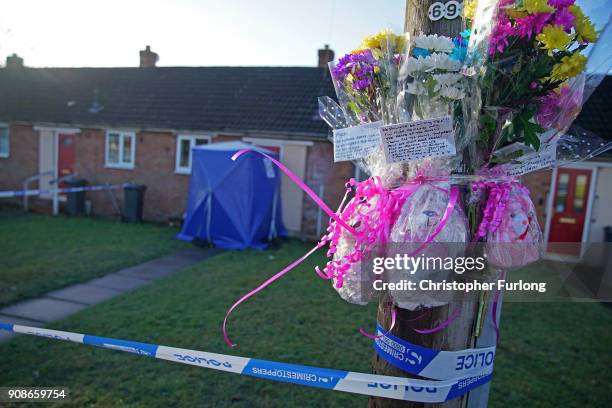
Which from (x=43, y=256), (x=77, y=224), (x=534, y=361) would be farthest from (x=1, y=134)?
(x=534, y=361)

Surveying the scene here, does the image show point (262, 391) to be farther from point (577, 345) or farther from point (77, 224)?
point (77, 224)

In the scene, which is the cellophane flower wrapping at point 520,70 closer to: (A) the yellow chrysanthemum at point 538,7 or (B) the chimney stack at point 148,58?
(A) the yellow chrysanthemum at point 538,7

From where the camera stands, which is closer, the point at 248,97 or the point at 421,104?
the point at 421,104

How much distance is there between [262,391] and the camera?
3910 millimetres

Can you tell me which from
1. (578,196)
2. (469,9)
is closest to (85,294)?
(469,9)

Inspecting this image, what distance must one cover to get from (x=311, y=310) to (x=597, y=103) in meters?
10.4

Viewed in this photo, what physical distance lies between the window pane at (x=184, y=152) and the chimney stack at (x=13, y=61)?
34.8 feet

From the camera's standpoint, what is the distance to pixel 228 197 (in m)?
10.3

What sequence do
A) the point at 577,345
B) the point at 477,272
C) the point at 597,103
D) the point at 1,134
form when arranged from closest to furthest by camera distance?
the point at 477,272 < the point at 577,345 < the point at 597,103 < the point at 1,134

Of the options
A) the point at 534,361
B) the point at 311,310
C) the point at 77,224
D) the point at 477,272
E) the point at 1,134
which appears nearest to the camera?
the point at 477,272

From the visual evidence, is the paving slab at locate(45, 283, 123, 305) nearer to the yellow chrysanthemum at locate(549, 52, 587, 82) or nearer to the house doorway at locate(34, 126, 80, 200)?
the yellow chrysanthemum at locate(549, 52, 587, 82)

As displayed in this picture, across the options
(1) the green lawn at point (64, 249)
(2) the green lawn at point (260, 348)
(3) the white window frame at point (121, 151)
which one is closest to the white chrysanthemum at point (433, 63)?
(2) the green lawn at point (260, 348)

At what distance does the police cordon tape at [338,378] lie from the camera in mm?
1662

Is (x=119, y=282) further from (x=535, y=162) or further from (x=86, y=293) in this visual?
(x=535, y=162)
